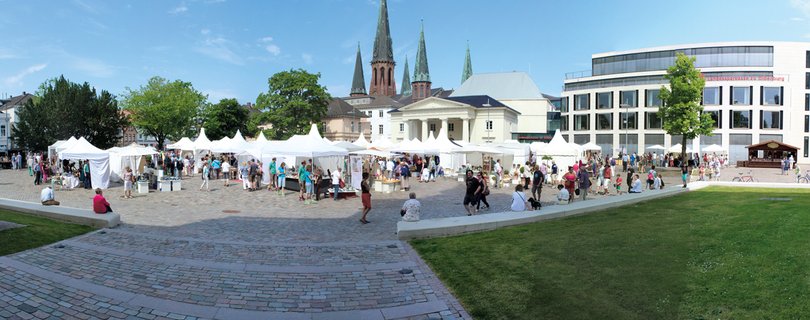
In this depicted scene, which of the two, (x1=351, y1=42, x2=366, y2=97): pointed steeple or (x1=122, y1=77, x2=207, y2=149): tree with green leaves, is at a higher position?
(x1=351, y1=42, x2=366, y2=97): pointed steeple

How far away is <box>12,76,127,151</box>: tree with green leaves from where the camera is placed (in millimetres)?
51750

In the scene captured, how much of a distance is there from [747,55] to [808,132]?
12299 millimetres

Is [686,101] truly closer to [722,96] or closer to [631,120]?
[722,96]

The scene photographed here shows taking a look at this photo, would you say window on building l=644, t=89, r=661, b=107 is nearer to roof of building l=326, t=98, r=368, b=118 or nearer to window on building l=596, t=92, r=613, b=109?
window on building l=596, t=92, r=613, b=109

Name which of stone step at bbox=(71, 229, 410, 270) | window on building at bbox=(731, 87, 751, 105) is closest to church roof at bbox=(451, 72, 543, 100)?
window on building at bbox=(731, 87, 751, 105)

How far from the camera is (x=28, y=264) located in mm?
9102

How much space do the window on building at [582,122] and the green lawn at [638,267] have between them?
61.6m

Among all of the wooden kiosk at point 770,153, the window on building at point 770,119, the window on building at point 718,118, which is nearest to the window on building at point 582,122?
the window on building at point 718,118

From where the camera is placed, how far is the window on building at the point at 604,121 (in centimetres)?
6925

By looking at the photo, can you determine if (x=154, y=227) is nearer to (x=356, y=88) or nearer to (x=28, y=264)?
(x=28, y=264)

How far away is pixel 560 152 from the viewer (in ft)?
93.7

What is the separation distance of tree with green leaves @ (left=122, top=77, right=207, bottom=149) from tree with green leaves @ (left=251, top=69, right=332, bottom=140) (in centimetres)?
1238

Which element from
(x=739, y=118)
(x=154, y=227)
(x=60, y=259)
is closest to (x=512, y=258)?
(x=60, y=259)

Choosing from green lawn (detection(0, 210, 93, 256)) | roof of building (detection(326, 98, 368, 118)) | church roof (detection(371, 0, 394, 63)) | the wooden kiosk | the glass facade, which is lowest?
green lawn (detection(0, 210, 93, 256))
